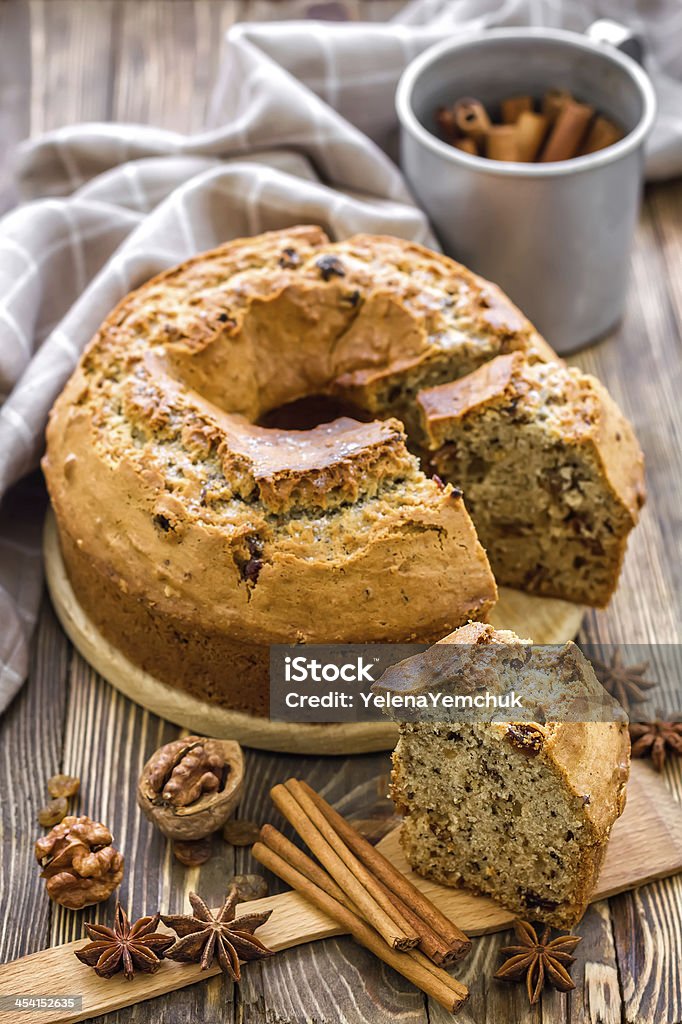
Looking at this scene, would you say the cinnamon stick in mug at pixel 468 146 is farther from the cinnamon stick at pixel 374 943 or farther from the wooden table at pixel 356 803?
the cinnamon stick at pixel 374 943

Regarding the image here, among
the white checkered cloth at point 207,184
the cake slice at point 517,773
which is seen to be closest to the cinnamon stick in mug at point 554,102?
the white checkered cloth at point 207,184

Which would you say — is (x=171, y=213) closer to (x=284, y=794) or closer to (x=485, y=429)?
(x=485, y=429)

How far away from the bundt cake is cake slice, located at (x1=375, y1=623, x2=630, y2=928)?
1.02 ft

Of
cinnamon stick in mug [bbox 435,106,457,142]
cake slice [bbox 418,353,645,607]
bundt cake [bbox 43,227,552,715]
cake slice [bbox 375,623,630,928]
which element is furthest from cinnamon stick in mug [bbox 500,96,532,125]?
cake slice [bbox 375,623,630,928]

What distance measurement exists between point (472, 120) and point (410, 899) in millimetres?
2832

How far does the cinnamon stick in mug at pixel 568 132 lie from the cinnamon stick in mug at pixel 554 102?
0.12 feet

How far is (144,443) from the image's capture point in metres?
3.53

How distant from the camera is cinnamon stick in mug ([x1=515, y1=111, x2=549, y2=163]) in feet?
15.2

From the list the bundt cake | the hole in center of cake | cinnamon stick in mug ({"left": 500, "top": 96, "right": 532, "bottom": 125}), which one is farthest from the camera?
cinnamon stick in mug ({"left": 500, "top": 96, "right": 532, "bottom": 125})

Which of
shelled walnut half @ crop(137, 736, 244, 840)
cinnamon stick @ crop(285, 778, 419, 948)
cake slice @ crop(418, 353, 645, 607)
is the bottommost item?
cinnamon stick @ crop(285, 778, 419, 948)

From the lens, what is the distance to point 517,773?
9.52ft

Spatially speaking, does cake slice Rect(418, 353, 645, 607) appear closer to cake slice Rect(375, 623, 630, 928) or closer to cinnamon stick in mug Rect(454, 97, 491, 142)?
cake slice Rect(375, 623, 630, 928)

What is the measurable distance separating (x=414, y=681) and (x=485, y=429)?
3.02 feet

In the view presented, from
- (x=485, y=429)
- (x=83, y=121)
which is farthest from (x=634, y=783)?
(x=83, y=121)
